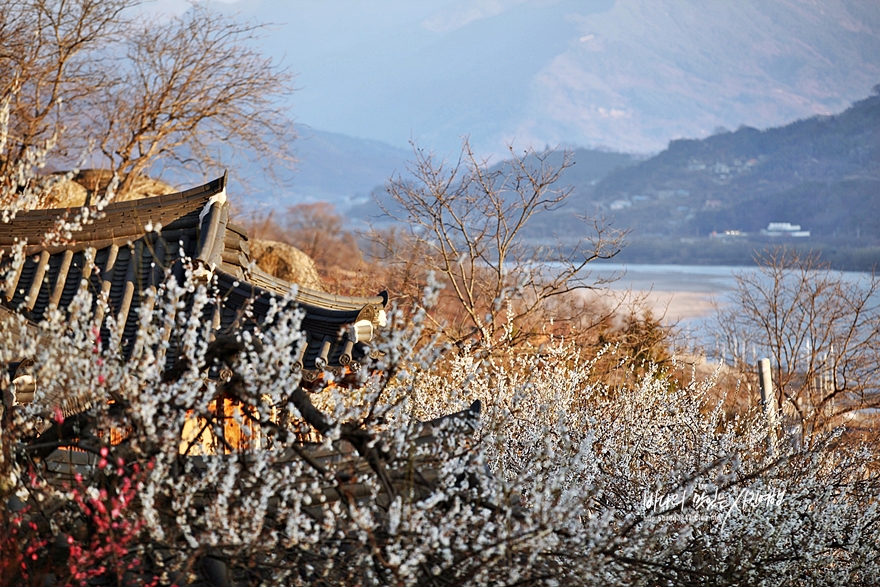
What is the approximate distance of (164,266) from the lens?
6.33m

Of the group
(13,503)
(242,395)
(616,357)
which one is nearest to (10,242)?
(13,503)

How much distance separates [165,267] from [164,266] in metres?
0.18

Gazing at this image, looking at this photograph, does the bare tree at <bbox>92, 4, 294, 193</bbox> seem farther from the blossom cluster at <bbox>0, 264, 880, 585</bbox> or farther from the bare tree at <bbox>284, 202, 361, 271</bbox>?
the blossom cluster at <bbox>0, 264, 880, 585</bbox>

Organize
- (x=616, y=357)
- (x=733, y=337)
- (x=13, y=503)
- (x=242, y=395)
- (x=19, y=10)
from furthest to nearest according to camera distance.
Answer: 1. (x=733, y=337)
2. (x=19, y=10)
3. (x=616, y=357)
4. (x=13, y=503)
5. (x=242, y=395)

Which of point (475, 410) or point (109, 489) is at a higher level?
point (475, 410)

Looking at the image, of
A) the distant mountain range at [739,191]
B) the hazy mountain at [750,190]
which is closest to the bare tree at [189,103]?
the distant mountain range at [739,191]

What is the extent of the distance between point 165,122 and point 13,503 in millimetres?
14150

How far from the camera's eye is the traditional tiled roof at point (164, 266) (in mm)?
5836

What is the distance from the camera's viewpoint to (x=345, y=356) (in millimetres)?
5555

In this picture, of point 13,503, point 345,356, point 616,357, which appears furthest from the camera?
point 616,357

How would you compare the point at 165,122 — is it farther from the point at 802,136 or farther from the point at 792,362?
the point at 802,136

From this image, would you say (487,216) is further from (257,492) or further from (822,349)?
(257,492)

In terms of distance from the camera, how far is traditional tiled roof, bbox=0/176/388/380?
584 cm

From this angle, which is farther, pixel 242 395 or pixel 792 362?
pixel 792 362
